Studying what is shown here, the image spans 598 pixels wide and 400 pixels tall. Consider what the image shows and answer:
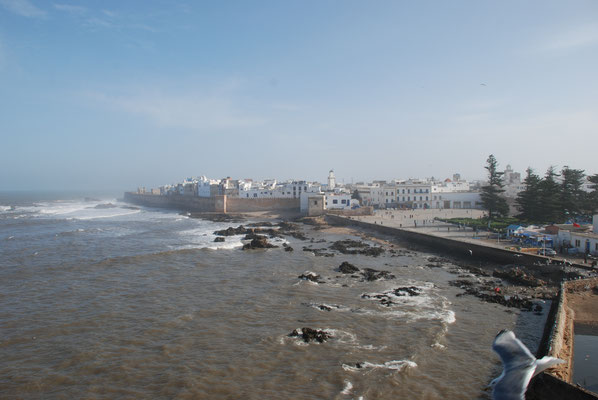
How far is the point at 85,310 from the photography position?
13.0m

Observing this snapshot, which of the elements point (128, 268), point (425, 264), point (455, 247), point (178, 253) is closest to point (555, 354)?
point (425, 264)

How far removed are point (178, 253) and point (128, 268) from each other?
158 inches

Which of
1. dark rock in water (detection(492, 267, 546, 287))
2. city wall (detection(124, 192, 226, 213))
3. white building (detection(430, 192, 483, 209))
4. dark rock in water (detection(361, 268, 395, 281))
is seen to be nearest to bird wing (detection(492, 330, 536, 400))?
dark rock in water (detection(361, 268, 395, 281))

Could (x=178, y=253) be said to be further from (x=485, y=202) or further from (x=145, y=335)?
(x=485, y=202)

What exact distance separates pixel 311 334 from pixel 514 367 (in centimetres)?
701

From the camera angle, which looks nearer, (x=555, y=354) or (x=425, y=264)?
(x=555, y=354)

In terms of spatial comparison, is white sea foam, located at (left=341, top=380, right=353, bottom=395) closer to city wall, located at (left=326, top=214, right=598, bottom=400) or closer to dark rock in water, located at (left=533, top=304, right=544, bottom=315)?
city wall, located at (left=326, top=214, right=598, bottom=400)

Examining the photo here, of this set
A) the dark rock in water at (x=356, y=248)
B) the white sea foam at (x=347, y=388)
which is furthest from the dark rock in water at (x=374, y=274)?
the white sea foam at (x=347, y=388)

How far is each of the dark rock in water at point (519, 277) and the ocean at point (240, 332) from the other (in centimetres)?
186

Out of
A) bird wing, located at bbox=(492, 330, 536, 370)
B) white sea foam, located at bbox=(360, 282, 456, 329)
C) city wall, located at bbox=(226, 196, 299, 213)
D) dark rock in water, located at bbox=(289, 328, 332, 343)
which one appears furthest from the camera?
city wall, located at bbox=(226, 196, 299, 213)

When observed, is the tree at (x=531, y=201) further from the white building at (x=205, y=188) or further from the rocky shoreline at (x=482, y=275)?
the white building at (x=205, y=188)

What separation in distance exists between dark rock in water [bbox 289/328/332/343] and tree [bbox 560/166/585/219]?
25.8m

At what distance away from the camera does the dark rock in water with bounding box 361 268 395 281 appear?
17277 mm

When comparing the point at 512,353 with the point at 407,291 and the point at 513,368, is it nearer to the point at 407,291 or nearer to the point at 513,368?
the point at 513,368
